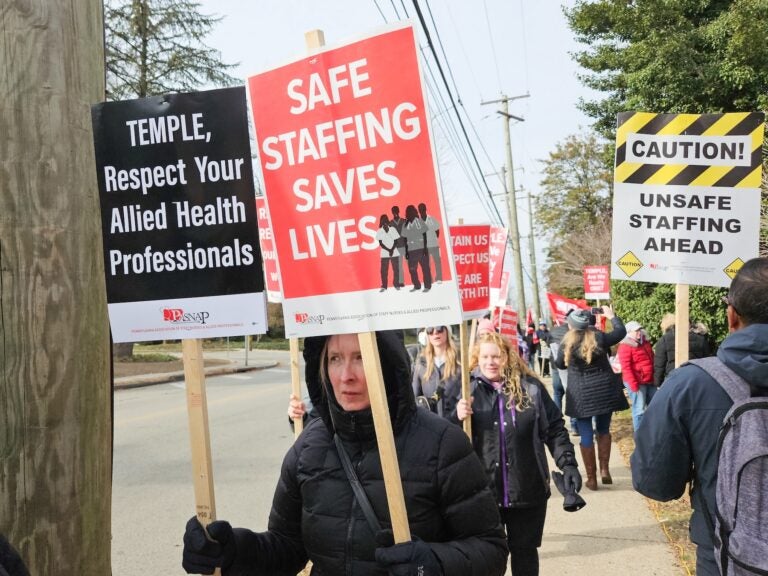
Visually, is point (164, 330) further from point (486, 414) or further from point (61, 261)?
point (486, 414)

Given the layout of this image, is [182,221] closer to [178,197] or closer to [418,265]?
[178,197]

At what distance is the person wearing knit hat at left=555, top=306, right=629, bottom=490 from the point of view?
6727 mm

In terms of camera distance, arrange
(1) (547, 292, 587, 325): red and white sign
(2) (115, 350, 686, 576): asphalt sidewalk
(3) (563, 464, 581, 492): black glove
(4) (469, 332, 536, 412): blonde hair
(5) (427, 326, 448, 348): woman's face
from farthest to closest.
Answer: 1. (1) (547, 292, 587, 325): red and white sign
2. (5) (427, 326, 448, 348): woman's face
3. (2) (115, 350, 686, 576): asphalt sidewalk
4. (4) (469, 332, 536, 412): blonde hair
5. (3) (563, 464, 581, 492): black glove

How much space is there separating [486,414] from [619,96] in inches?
635

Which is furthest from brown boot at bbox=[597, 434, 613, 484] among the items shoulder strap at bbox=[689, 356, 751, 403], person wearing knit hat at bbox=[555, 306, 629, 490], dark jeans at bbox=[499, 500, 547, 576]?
shoulder strap at bbox=[689, 356, 751, 403]

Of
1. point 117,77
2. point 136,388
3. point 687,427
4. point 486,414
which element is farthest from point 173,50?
point 687,427

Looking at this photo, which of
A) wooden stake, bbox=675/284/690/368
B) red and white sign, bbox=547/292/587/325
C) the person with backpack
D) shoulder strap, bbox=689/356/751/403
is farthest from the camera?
red and white sign, bbox=547/292/587/325

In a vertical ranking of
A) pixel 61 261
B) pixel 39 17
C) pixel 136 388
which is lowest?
pixel 136 388

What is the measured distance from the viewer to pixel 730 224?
396cm

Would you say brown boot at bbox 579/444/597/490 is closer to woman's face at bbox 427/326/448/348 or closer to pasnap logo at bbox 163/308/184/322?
woman's face at bbox 427/326/448/348

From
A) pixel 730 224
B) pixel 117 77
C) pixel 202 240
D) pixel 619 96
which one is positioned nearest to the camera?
pixel 202 240

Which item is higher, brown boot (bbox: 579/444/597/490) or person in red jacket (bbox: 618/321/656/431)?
person in red jacket (bbox: 618/321/656/431)

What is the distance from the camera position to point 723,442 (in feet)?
7.03

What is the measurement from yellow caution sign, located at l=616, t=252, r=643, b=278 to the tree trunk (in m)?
3.09
